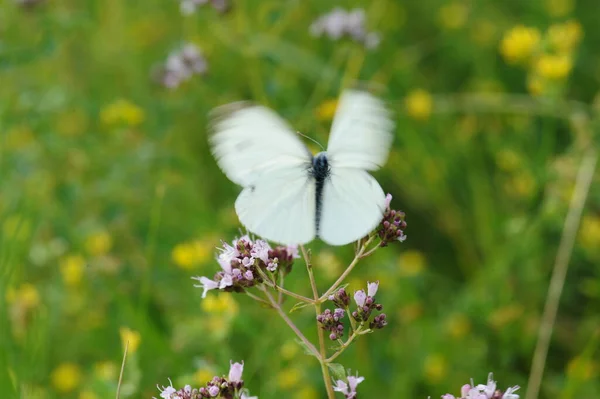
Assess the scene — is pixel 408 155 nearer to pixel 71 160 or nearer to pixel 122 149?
pixel 122 149

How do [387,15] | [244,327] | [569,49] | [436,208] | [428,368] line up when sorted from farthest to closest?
1. [387,15]
2. [436,208]
3. [569,49]
4. [428,368]
5. [244,327]

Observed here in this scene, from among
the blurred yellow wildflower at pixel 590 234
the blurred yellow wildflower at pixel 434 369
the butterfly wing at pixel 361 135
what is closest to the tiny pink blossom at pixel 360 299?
the butterfly wing at pixel 361 135

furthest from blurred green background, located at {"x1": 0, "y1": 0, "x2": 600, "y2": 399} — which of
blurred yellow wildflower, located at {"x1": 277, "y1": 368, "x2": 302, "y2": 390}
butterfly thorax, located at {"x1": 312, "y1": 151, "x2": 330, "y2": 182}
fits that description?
butterfly thorax, located at {"x1": 312, "y1": 151, "x2": 330, "y2": 182}

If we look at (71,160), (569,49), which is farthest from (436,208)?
(71,160)

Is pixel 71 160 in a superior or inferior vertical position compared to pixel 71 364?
superior

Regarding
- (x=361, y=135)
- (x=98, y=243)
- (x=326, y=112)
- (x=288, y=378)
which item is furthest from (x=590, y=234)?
(x=98, y=243)
